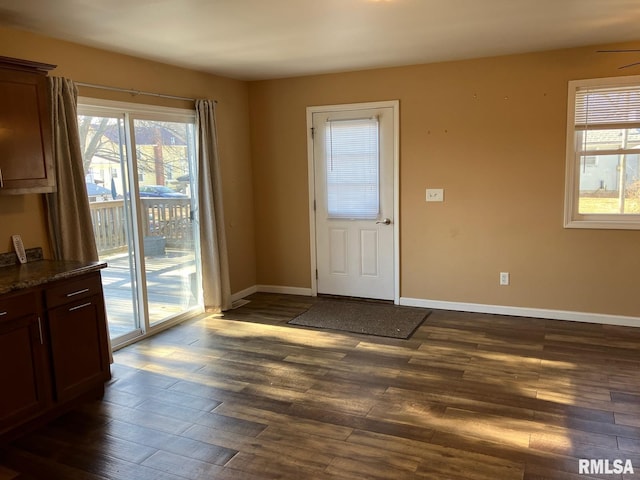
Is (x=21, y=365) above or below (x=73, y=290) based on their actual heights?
below

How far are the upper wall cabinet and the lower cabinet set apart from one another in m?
0.71

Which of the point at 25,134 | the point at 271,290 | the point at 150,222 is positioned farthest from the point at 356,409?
the point at 271,290

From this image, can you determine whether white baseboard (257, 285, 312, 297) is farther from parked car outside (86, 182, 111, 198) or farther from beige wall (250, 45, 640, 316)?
parked car outside (86, 182, 111, 198)

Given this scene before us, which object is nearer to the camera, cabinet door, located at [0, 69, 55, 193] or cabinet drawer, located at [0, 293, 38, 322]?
cabinet drawer, located at [0, 293, 38, 322]

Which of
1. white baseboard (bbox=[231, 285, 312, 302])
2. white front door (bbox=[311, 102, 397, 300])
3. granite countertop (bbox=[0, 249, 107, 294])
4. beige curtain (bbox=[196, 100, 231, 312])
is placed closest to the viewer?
granite countertop (bbox=[0, 249, 107, 294])

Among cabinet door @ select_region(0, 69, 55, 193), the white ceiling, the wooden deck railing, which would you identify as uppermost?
the white ceiling

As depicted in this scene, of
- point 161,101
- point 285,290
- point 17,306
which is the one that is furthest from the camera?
point 285,290

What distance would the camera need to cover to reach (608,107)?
14.7ft

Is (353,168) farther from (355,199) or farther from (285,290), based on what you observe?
(285,290)

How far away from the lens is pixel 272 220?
6.11 m

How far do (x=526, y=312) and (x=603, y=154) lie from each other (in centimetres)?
162

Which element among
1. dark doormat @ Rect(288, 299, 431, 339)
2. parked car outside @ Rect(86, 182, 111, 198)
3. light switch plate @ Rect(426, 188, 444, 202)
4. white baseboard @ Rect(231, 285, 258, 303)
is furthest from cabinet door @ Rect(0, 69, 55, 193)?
light switch plate @ Rect(426, 188, 444, 202)

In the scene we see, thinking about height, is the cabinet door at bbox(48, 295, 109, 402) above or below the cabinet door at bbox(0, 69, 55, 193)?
below

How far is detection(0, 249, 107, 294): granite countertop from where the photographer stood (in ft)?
9.62
